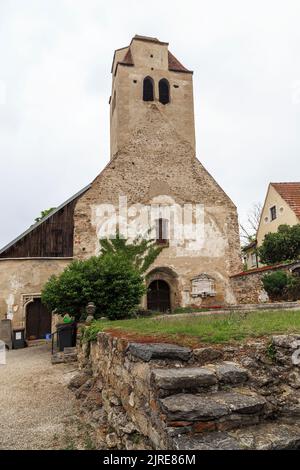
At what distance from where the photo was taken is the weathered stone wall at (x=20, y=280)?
1755 centimetres

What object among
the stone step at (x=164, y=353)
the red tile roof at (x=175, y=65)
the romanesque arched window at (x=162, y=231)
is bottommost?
the stone step at (x=164, y=353)

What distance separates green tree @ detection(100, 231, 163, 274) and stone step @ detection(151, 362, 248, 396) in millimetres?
14803

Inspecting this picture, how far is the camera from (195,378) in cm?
317

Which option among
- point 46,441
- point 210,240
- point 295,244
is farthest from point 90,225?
point 46,441

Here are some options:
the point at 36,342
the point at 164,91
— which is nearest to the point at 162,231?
the point at 36,342

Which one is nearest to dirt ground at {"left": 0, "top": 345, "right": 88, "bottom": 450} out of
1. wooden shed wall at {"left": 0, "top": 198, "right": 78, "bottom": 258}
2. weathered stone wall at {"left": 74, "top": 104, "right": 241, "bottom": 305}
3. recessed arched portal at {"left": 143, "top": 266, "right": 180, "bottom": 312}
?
wooden shed wall at {"left": 0, "top": 198, "right": 78, "bottom": 258}

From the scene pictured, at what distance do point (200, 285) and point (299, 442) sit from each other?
652 inches

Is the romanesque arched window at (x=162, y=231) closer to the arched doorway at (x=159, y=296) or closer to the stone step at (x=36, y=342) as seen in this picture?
the arched doorway at (x=159, y=296)

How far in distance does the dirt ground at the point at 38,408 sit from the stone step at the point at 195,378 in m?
2.35

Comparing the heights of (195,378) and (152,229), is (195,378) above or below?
below

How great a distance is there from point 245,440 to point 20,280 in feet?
55.9

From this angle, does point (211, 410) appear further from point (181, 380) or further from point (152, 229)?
point (152, 229)

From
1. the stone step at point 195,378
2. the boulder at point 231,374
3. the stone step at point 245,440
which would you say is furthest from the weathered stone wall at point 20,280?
the stone step at point 245,440

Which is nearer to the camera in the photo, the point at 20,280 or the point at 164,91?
the point at 20,280
